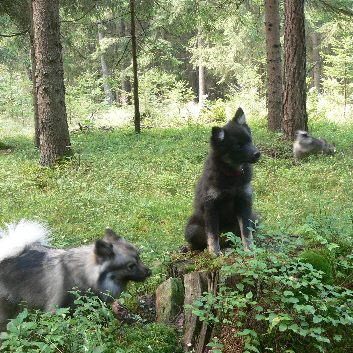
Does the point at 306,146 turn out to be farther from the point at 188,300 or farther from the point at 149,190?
the point at 188,300

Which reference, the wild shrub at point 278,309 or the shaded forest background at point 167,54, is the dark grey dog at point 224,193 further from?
the shaded forest background at point 167,54

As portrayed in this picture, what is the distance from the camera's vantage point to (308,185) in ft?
34.8

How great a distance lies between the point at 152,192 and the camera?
34.7 feet

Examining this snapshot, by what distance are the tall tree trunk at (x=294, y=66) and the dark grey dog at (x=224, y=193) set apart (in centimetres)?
866

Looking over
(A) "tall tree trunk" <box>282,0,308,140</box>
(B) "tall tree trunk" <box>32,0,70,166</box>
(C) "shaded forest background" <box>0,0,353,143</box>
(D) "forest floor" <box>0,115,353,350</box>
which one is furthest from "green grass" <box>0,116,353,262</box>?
(C) "shaded forest background" <box>0,0,353,143</box>

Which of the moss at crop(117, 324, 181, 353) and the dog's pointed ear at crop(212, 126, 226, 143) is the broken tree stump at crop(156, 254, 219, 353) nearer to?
the moss at crop(117, 324, 181, 353)

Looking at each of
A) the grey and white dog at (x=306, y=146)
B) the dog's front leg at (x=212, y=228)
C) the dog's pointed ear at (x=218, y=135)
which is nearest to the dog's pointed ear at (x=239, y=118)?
the dog's pointed ear at (x=218, y=135)

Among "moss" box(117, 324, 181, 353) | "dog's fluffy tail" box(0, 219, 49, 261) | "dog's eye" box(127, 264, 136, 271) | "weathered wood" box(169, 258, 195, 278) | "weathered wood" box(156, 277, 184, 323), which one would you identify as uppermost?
"dog's fluffy tail" box(0, 219, 49, 261)

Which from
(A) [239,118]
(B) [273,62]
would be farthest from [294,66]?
(A) [239,118]

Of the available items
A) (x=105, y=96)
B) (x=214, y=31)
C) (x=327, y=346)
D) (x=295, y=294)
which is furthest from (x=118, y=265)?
(x=105, y=96)

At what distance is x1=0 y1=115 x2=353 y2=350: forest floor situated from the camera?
25.3 feet

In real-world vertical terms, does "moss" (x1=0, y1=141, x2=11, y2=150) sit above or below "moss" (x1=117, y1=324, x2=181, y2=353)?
above

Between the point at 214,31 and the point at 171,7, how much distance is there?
17.2 ft

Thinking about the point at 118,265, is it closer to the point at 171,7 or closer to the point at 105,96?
the point at 171,7
